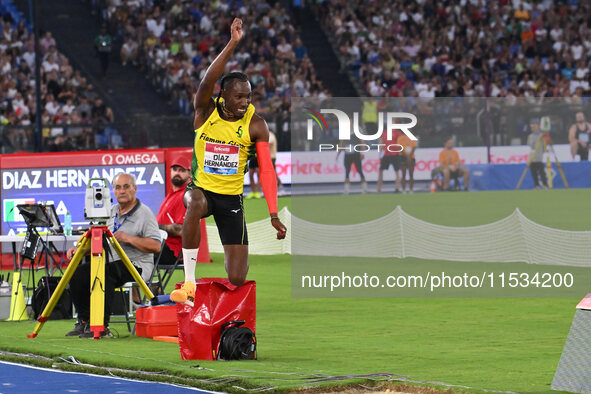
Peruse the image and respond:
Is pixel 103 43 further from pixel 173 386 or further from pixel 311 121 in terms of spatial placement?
pixel 173 386

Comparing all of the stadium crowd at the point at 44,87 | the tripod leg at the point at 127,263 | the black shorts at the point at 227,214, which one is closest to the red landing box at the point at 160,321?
the tripod leg at the point at 127,263

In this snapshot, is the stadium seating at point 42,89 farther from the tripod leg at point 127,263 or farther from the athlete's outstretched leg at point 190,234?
the athlete's outstretched leg at point 190,234

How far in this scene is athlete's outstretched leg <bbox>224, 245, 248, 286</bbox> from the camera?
368 inches

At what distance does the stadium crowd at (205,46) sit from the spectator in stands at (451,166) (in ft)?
70.7

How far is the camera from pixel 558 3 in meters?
44.6

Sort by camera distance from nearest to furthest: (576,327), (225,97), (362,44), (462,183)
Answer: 1. (576,327)
2. (225,97)
3. (462,183)
4. (362,44)

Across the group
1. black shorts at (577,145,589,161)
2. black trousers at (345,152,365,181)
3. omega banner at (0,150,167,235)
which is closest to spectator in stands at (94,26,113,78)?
omega banner at (0,150,167,235)

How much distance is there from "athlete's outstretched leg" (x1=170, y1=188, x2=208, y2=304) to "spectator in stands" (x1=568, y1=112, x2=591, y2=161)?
22.6 ft

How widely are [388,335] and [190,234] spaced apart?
272 centimetres

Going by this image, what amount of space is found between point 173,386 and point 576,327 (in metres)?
2.63

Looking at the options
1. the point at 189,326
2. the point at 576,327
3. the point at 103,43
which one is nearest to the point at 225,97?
the point at 189,326

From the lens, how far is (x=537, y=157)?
1549 cm

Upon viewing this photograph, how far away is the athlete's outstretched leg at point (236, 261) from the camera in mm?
9359

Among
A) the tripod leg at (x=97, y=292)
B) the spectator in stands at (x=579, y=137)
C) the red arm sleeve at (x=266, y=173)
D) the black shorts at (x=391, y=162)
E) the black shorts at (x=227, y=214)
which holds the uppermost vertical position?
the spectator in stands at (x=579, y=137)
